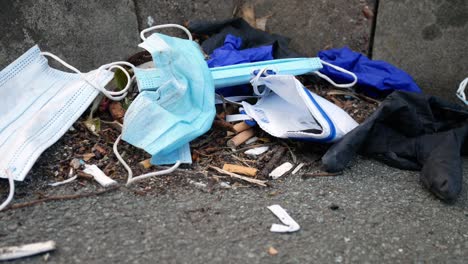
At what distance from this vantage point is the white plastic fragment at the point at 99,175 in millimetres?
2254

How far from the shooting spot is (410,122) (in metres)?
2.55

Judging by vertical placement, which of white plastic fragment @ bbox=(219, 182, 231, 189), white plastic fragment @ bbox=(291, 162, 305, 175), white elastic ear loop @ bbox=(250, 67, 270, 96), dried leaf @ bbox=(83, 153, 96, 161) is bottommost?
white plastic fragment @ bbox=(291, 162, 305, 175)

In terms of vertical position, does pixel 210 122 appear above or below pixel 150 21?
below

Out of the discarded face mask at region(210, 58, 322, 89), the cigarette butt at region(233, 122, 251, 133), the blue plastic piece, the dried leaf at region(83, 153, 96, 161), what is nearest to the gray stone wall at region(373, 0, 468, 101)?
the discarded face mask at region(210, 58, 322, 89)

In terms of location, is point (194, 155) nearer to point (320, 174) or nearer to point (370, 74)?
point (320, 174)

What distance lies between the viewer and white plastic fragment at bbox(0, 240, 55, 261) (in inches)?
70.6

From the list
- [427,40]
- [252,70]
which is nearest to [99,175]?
[252,70]

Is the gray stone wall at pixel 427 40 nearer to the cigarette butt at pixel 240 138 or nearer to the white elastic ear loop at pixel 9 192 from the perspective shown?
the cigarette butt at pixel 240 138

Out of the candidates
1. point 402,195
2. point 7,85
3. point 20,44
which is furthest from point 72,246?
point 20,44

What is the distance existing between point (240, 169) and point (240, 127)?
346 millimetres

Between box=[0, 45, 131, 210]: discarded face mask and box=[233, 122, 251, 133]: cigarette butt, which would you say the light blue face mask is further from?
box=[0, 45, 131, 210]: discarded face mask

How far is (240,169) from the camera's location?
2.43 metres

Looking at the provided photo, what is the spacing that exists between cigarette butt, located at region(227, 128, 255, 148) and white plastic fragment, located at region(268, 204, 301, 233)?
0.56 meters

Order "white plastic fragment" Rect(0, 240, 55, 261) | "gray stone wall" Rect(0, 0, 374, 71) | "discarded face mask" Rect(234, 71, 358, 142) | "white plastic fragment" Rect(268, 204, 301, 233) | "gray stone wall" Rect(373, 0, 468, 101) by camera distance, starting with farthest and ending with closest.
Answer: "gray stone wall" Rect(373, 0, 468, 101)
"gray stone wall" Rect(0, 0, 374, 71)
"discarded face mask" Rect(234, 71, 358, 142)
"white plastic fragment" Rect(268, 204, 301, 233)
"white plastic fragment" Rect(0, 240, 55, 261)
